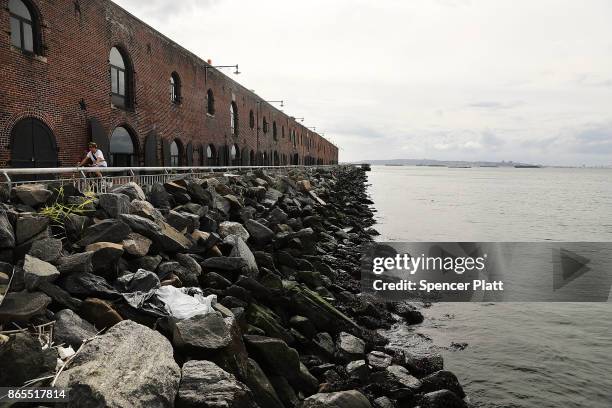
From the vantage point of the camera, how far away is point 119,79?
56.6 feet

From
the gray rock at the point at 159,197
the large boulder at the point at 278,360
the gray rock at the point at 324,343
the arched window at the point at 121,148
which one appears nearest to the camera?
the large boulder at the point at 278,360

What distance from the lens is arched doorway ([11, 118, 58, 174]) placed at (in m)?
12.1

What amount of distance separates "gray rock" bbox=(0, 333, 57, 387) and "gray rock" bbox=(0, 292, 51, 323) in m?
0.50

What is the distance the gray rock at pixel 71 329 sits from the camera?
4.14 m

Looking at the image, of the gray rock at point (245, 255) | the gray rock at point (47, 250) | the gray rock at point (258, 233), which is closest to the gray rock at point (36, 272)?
the gray rock at point (47, 250)

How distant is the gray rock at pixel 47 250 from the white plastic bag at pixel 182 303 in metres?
1.28

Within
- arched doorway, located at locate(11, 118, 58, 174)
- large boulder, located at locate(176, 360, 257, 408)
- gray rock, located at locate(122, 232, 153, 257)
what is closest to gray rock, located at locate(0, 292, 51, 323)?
large boulder, located at locate(176, 360, 257, 408)

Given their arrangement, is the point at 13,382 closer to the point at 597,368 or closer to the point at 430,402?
the point at 430,402

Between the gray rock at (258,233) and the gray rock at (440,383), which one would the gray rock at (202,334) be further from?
the gray rock at (258,233)

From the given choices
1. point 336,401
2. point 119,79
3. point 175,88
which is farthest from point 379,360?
point 175,88

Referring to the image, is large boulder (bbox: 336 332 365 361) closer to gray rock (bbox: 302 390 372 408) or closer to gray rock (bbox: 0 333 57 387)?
gray rock (bbox: 302 390 372 408)

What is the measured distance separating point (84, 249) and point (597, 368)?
358 inches

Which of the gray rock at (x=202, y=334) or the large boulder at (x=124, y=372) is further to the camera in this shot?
the gray rock at (x=202, y=334)

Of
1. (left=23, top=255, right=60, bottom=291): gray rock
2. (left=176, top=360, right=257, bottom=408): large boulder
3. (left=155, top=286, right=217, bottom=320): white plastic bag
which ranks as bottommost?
(left=176, top=360, right=257, bottom=408): large boulder
